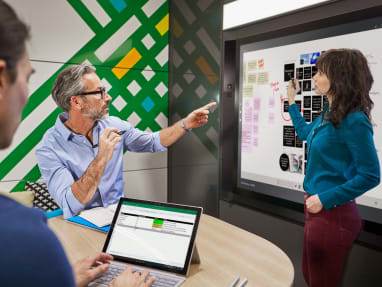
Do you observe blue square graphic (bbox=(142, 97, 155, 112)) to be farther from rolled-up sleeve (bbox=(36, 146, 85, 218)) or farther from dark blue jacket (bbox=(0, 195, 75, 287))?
dark blue jacket (bbox=(0, 195, 75, 287))

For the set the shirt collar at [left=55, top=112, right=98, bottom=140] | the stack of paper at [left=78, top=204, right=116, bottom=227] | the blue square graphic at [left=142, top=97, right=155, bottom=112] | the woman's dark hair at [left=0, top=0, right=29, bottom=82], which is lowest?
the stack of paper at [left=78, top=204, right=116, bottom=227]

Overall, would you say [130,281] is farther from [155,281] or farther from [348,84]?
[348,84]

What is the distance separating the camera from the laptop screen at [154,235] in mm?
1335

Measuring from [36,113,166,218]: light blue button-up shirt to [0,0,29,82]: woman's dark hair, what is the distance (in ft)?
5.31

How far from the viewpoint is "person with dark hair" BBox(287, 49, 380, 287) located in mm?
1707

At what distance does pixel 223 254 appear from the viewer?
1526 millimetres

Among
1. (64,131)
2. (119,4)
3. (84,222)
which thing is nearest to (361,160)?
(84,222)

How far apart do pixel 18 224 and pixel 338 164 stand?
63.2 inches

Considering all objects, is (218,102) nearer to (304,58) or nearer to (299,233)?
(304,58)

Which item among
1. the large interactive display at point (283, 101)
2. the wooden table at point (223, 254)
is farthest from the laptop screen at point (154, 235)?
the large interactive display at point (283, 101)

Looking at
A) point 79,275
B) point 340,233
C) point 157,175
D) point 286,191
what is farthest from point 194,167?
point 79,275

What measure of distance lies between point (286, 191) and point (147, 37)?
221cm

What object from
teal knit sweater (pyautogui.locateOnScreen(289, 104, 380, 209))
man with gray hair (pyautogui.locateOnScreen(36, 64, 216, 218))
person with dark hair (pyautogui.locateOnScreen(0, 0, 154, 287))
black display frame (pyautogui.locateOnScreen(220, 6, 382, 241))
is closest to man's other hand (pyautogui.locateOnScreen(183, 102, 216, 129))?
man with gray hair (pyautogui.locateOnScreen(36, 64, 216, 218))

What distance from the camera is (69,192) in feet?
7.20
